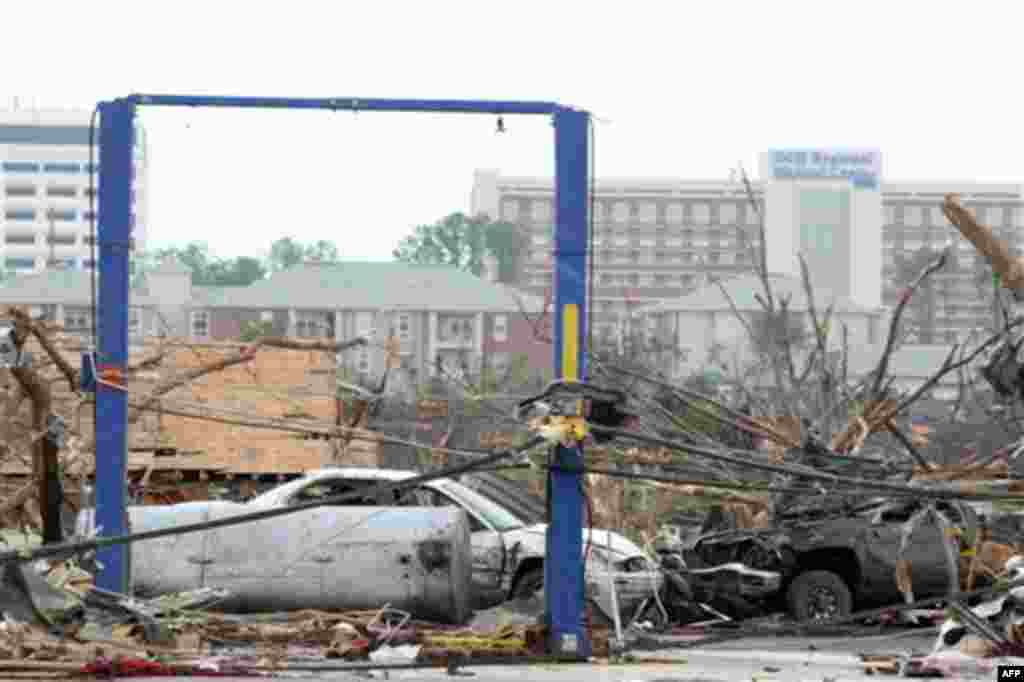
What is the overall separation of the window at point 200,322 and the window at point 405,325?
10920 mm

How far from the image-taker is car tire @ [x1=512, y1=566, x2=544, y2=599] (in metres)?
20.0

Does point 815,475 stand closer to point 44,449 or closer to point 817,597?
point 44,449

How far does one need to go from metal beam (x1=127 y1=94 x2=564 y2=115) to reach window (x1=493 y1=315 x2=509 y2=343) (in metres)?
118

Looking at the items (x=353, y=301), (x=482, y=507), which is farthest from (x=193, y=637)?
(x=353, y=301)

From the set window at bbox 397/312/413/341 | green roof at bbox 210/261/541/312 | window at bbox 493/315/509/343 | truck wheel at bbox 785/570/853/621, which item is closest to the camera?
truck wheel at bbox 785/570/853/621

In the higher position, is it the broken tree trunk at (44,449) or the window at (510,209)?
the window at (510,209)

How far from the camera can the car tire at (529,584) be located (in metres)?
20.0

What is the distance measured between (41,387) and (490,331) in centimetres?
11620

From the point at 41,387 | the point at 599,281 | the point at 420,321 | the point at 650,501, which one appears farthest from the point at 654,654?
the point at 599,281

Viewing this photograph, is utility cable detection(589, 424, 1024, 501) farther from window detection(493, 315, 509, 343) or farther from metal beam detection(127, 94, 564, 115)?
window detection(493, 315, 509, 343)

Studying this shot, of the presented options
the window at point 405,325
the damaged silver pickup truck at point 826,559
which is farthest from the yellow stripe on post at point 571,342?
the window at point 405,325

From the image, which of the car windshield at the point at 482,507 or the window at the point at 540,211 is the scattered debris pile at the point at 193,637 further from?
the window at the point at 540,211

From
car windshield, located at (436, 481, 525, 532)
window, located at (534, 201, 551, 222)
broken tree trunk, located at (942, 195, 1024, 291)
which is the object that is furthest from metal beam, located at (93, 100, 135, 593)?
window, located at (534, 201, 551, 222)

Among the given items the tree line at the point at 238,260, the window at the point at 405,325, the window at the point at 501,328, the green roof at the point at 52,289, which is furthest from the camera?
the tree line at the point at 238,260
